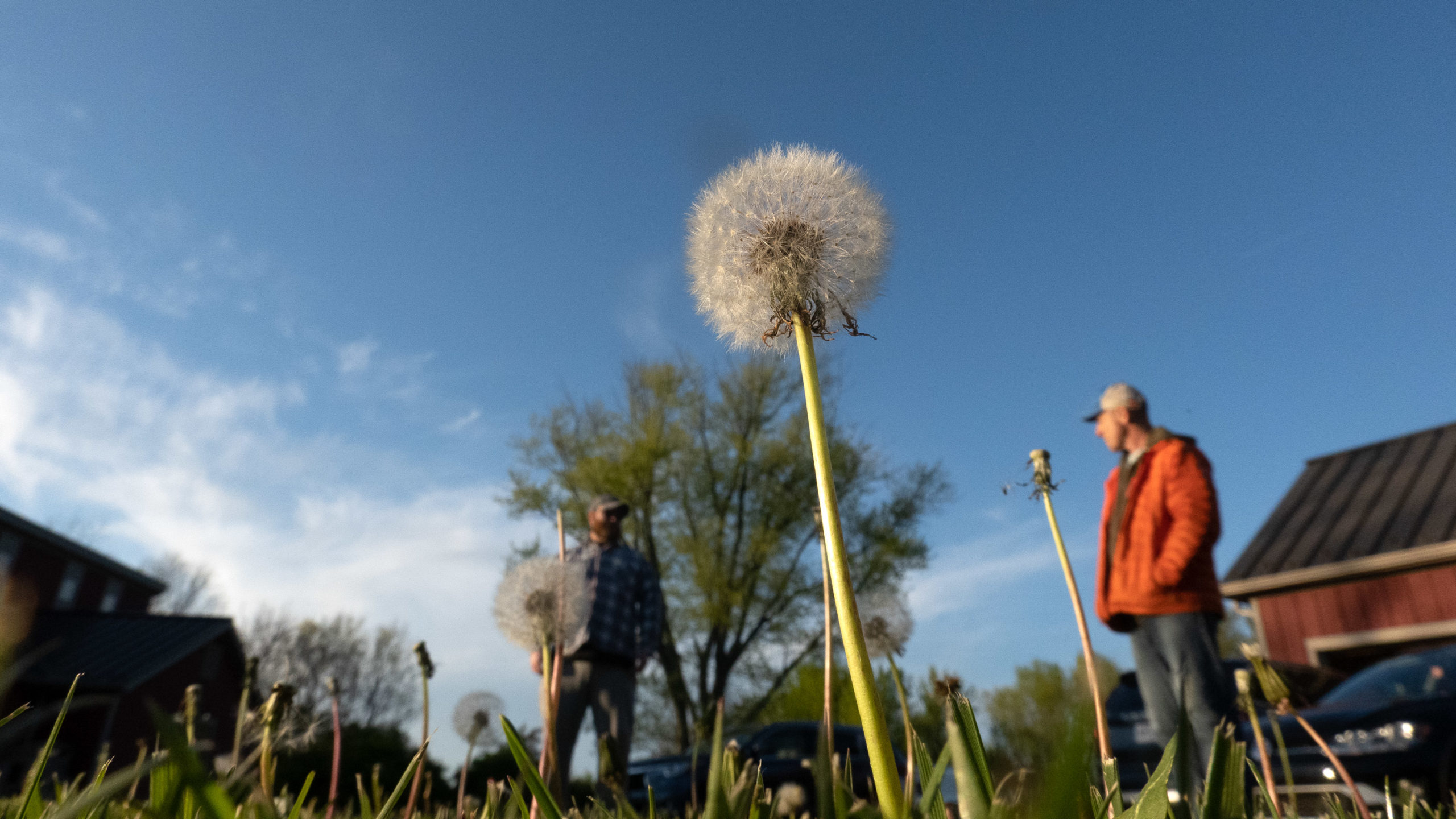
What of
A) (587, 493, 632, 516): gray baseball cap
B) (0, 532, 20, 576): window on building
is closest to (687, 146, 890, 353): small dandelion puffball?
(587, 493, 632, 516): gray baseball cap

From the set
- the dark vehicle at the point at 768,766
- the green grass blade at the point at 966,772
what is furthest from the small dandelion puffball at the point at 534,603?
the dark vehicle at the point at 768,766

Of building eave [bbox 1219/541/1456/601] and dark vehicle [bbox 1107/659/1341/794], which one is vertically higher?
building eave [bbox 1219/541/1456/601]

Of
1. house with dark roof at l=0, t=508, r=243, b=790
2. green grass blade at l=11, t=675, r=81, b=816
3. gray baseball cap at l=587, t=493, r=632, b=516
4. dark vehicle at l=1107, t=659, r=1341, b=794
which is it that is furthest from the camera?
house with dark roof at l=0, t=508, r=243, b=790

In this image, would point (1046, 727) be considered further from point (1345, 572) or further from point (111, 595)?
point (111, 595)

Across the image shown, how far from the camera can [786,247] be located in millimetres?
1107

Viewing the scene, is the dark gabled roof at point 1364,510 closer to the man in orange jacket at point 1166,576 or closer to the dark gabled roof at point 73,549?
the man in orange jacket at point 1166,576

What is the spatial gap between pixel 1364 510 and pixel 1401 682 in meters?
9.88

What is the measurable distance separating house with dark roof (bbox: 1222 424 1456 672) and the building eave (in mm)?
15

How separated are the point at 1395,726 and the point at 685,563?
1762 cm

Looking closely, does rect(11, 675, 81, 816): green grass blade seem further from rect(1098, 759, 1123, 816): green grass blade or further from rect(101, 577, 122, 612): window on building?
rect(101, 577, 122, 612): window on building

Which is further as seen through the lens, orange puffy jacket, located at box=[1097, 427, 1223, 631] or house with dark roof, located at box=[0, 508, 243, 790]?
house with dark roof, located at box=[0, 508, 243, 790]

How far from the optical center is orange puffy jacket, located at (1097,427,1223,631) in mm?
3107

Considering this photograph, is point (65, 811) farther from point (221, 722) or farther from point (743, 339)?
point (221, 722)

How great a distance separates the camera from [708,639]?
20688 millimetres
